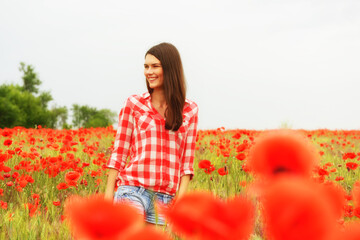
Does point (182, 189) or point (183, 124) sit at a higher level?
point (183, 124)

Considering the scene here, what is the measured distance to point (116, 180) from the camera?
3449 millimetres

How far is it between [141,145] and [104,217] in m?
3.03

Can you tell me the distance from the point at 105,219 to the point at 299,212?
0.67 ft

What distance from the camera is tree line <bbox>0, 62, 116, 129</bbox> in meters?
29.6

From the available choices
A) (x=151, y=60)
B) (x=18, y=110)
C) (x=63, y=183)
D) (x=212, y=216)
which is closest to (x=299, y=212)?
(x=212, y=216)

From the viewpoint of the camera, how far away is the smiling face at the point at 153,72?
3.43m

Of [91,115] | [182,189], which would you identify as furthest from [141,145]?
[91,115]

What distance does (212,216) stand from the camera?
1.53 feet

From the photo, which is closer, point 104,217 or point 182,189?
point 104,217

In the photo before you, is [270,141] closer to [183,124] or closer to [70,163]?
[183,124]

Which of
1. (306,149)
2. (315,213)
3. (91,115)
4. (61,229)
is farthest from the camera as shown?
(91,115)

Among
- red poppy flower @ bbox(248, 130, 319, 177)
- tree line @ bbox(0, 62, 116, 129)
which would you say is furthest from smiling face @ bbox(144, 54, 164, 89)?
tree line @ bbox(0, 62, 116, 129)

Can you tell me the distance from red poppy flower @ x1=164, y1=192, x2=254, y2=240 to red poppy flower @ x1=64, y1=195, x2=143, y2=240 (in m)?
0.06

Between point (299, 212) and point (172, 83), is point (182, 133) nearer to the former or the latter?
point (172, 83)
